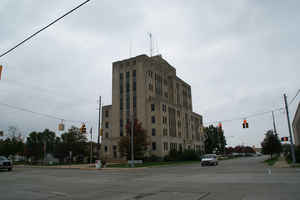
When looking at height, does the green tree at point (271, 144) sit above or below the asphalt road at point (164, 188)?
above

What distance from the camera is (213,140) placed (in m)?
100

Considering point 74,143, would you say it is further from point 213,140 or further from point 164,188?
point 213,140

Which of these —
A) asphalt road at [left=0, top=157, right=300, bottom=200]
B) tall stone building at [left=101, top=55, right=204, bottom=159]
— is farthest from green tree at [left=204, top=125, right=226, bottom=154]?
asphalt road at [left=0, top=157, right=300, bottom=200]

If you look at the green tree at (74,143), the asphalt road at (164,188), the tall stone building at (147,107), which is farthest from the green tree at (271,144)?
the green tree at (74,143)

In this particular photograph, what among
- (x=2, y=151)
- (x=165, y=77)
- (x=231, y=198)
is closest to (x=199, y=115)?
(x=165, y=77)

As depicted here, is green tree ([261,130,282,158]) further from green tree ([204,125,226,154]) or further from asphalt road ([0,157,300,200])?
green tree ([204,125,226,154])

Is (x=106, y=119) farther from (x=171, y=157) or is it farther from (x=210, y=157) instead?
Result: (x=210, y=157)

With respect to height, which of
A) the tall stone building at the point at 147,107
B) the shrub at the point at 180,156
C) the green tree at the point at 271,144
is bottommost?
the shrub at the point at 180,156

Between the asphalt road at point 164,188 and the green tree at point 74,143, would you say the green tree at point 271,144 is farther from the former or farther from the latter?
the green tree at point 74,143

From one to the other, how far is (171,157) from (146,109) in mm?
13298

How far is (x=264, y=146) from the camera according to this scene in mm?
48562

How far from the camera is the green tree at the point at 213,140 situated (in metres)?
101

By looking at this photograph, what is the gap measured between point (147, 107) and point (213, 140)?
161 ft

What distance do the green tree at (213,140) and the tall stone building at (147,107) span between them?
28394 millimetres
